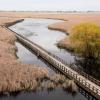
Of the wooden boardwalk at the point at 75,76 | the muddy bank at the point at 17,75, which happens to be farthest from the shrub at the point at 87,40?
the muddy bank at the point at 17,75

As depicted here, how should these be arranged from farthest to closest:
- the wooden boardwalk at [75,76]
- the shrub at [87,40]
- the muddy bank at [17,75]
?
the shrub at [87,40], the muddy bank at [17,75], the wooden boardwalk at [75,76]

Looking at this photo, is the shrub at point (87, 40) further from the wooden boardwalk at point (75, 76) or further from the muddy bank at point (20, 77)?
the muddy bank at point (20, 77)

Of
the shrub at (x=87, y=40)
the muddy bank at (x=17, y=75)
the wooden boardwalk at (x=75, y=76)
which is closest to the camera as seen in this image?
the wooden boardwalk at (x=75, y=76)

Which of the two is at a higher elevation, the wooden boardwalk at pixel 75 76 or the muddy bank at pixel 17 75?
the muddy bank at pixel 17 75

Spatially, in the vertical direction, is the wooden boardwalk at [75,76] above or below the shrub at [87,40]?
below

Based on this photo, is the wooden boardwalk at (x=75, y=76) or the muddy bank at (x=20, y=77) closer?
the wooden boardwalk at (x=75, y=76)

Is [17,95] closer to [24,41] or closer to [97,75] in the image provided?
[97,75]

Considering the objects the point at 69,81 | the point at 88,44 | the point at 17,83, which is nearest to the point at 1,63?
the point at 17,83

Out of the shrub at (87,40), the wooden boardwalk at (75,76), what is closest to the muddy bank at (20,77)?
the wooden boardwalk at (75,76)

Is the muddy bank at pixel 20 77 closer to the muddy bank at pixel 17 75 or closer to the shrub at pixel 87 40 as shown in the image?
the muddy bank at pixel 17 75
